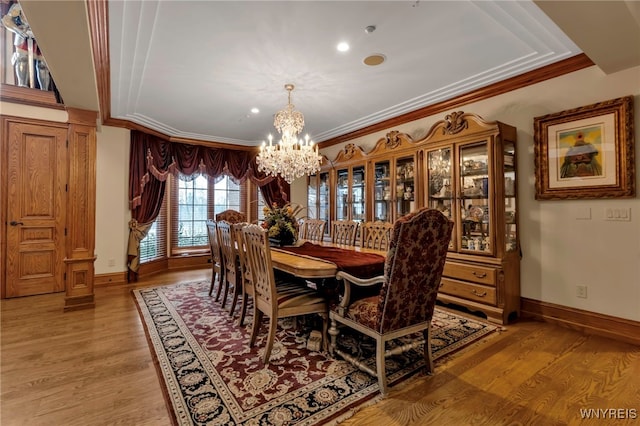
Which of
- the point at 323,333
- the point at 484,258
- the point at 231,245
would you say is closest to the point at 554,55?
the point at 484,258

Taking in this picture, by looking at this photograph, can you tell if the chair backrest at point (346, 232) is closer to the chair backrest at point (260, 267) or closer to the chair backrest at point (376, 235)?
the chair backrest at point (376, 235)

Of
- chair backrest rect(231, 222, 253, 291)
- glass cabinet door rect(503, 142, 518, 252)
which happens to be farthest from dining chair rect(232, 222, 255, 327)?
glass cabinet door rect(503, 142, 518, 252)

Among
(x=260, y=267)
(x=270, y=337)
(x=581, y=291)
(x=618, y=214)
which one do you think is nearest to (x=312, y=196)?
(x=260, y=267)

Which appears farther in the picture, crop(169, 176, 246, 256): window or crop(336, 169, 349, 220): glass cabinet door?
crop(169, 176, 246, 256): window

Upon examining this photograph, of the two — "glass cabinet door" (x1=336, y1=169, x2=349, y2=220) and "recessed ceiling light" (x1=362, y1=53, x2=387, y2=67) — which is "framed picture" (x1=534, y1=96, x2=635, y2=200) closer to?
"recessed ceiling light" (x1=362, y1=53, x2=387, y2=67)

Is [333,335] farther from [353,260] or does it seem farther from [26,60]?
[26,60]

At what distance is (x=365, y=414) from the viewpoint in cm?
169

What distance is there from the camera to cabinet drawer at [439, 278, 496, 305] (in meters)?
3.05

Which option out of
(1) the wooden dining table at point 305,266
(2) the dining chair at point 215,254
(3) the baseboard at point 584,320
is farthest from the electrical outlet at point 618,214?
(2) the dining chair at point 215,254

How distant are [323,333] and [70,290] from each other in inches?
120

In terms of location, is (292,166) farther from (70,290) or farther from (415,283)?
(70,290)

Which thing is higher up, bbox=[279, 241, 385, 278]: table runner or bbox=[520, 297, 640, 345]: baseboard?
bbox=[279, 241, 385, 278]: table runner

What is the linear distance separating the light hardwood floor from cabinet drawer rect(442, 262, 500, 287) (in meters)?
0.49

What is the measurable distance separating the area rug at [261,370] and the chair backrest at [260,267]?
1.42ft
